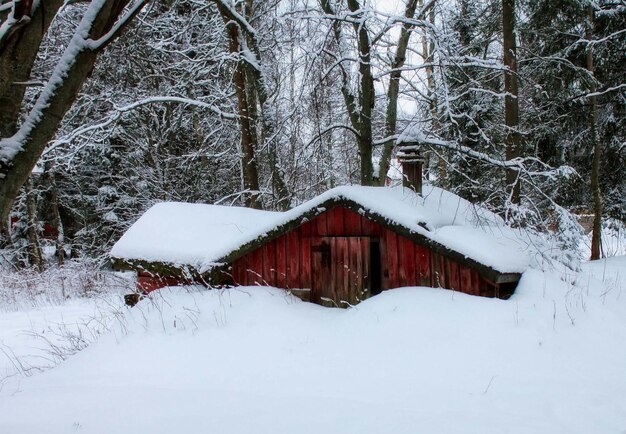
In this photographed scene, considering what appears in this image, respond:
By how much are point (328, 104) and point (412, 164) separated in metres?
3.12

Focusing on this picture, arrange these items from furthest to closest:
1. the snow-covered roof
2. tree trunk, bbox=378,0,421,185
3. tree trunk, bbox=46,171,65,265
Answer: tree trunk, bbox=46,171,65,265 < tree trunk, bbox=378,0,421,185 < the snow-covered roof

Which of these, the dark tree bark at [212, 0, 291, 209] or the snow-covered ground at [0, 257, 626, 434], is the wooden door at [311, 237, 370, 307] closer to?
the snow-covered ground at [0, 257, 626, 434]

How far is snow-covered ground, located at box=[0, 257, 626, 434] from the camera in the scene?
12.4 ft

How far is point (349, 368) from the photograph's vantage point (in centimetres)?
489

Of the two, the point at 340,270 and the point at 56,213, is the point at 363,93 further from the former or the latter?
the point at 56,213

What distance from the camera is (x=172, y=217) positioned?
8.12m

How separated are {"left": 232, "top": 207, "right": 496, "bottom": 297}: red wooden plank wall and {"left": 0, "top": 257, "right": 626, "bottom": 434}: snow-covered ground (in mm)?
250

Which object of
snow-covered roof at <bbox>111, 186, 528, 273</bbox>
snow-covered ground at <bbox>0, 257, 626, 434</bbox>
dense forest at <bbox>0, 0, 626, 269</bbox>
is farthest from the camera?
dense forest at <bbox>0, 0, 626, 269</bbox>

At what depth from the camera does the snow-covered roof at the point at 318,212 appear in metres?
6.29

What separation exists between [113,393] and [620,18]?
16868 mm

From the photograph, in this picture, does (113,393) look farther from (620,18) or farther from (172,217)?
(620,18)

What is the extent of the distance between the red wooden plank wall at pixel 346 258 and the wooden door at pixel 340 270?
0.22 ft

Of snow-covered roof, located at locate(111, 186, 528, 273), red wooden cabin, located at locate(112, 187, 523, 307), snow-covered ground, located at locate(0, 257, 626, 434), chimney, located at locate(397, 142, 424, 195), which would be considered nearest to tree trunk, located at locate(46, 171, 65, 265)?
snow-covered roof, located at locate(111, 186, 528, 273)

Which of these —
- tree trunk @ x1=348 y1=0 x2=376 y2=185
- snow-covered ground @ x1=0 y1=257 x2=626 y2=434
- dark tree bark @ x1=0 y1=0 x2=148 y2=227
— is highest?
tree trunk @ x1=348 y1=0 x2=376 y2=185
